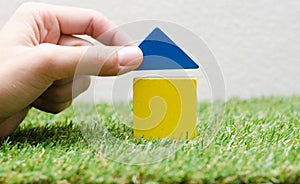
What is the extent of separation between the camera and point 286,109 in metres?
1.60

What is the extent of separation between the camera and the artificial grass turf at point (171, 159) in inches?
26.5

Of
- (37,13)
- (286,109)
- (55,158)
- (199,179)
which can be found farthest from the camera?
(286,109)

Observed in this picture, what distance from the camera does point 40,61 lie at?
85 centimetres

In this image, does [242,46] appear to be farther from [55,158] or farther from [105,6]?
[55,158]

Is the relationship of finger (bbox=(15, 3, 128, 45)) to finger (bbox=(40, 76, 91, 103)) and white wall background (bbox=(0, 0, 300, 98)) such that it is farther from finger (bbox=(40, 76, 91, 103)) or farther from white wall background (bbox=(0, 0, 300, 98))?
white wall background (bbox=(0, 0, 300, 98))

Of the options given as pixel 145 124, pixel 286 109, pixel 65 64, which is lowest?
pixel 286 109

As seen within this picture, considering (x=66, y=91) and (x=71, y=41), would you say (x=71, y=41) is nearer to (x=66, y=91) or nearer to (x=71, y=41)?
(x=71, y=41)

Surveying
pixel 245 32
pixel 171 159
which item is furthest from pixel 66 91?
pixel 245 32

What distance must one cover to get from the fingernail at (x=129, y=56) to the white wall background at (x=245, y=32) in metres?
1.38

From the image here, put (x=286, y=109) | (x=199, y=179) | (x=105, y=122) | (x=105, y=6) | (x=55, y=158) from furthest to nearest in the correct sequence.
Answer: (x=105, y=6) → (x=286, y=109) → (x=105, y=122) → (x=55, y=158) → (x=199, y=179)

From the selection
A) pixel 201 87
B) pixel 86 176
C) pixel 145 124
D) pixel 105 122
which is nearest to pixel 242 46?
pixel 201 87

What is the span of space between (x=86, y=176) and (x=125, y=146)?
221 millimetres

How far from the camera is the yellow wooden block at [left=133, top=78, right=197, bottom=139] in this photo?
37.2 inches

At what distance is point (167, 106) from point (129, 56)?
152 mm
